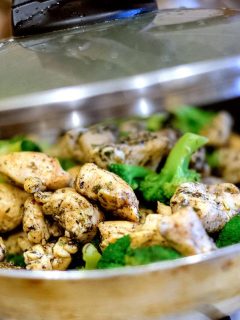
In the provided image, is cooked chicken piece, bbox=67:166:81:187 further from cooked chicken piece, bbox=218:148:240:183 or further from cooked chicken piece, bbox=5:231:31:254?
cooked chicken piece, bbox=218:148:240:183

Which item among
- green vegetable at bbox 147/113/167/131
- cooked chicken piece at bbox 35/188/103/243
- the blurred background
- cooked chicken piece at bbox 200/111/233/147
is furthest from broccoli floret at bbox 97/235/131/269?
the blurred background

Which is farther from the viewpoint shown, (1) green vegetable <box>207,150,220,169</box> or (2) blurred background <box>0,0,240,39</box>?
(2) blurred background <box>0,0,240,39</box>

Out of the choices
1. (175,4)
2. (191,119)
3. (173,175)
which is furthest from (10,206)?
(175,4)

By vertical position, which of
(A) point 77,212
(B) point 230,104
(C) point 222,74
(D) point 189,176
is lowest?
(B) point 230,104

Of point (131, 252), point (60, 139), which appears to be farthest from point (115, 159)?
point (131, 252)

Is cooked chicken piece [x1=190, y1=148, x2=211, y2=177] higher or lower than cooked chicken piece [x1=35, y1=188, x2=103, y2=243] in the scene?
lower

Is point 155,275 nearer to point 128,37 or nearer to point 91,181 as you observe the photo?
point 91,181

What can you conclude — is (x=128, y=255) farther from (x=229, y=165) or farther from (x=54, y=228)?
(x=229, y=165)
